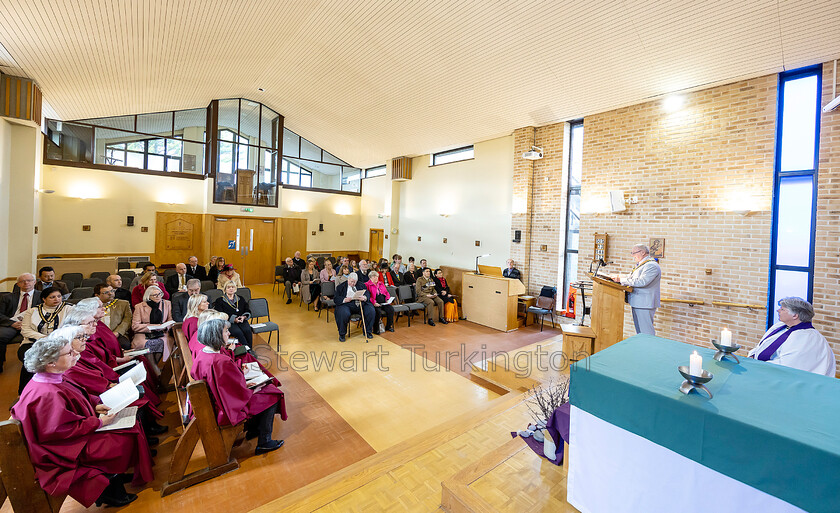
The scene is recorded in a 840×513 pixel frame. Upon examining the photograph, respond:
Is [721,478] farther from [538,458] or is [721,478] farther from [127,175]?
[127,175]

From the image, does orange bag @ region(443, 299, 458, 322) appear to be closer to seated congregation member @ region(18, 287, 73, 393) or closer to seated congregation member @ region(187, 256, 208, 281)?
seated congregation member @ region(187, 256, 208, 281)

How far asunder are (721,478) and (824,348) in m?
2.21

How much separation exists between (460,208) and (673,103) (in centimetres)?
500

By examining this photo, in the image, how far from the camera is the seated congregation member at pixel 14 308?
434 cm

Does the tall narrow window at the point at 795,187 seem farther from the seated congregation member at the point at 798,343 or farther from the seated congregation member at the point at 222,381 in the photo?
the seated congregation member at the point at 222,381

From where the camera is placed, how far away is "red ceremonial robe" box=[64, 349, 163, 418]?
264 centimetres

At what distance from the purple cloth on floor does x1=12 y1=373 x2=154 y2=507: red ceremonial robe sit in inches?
102

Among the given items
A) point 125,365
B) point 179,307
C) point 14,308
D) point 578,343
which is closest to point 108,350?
point 125,365

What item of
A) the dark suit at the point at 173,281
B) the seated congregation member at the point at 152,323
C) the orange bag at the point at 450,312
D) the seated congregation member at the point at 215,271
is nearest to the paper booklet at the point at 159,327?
the seated congregation member at the point at 152,323

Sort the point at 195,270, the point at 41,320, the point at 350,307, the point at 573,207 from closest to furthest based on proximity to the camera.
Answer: the point at 41,320, the point at 350,307, the point at 573,207, the point at 195,270

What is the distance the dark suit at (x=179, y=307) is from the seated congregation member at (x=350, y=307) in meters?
2.15

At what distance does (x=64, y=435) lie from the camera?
2.07 m

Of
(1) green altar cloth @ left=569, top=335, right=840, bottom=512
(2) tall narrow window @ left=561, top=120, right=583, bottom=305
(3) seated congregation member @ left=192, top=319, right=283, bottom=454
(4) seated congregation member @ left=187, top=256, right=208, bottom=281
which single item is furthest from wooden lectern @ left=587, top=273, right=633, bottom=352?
(4) seated congregation member @ left=187, top=256, right=208, bottom=281

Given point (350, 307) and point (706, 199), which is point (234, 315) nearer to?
point (350, 307)
